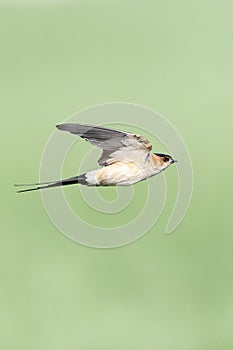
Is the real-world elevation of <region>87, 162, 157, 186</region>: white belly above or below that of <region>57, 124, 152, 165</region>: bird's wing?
below

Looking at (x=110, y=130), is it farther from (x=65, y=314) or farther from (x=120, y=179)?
(x=65, y=314)

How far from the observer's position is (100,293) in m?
2.26

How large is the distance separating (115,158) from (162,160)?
211mm

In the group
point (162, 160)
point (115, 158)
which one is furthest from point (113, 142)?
point (162, 160)

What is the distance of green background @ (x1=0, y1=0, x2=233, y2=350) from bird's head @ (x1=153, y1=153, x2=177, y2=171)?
5 centimetres

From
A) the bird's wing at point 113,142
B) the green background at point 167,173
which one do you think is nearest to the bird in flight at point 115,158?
the bird's wing at point 113,142

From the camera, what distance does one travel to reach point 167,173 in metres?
2.29

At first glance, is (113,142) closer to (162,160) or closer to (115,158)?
(115,158)

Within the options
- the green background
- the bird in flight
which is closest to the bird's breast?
the bird in flight

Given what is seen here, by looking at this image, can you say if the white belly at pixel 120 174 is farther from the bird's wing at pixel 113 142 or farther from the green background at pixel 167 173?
the green background at pixel 167 173

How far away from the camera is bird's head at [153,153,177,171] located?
228 cm

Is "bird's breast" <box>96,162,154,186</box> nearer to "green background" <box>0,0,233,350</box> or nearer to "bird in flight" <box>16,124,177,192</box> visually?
"bird in flight" <box>16,124,177,192</box>

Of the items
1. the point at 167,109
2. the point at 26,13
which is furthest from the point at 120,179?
the point at 26,13

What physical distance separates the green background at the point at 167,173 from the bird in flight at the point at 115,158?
10 centimetres
